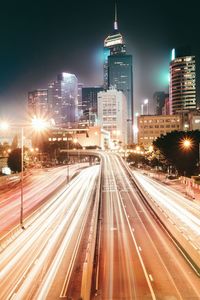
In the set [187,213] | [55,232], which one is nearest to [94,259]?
[55,232]

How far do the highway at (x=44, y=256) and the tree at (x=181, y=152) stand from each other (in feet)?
182

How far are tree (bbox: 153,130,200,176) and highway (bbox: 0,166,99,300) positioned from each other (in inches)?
2190

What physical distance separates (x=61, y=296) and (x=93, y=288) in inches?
90.6

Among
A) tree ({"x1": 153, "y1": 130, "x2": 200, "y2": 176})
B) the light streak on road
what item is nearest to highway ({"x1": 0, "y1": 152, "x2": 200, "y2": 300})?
the light streak on road

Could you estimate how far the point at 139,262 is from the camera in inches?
1112

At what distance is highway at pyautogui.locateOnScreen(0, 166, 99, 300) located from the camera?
22453mm

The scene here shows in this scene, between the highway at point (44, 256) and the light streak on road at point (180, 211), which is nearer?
the highway at point (44, 256)

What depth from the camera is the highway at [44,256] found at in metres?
22.5

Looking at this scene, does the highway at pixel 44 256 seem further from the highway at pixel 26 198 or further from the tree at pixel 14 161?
the tree at pixel 14 161

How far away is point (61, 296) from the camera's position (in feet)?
70.0

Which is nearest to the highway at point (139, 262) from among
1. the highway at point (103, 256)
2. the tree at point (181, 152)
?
the highway at point (103, 256)

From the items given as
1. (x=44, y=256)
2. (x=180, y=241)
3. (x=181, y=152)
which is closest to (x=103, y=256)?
(x=44, y=256)

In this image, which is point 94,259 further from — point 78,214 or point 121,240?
point 78,214

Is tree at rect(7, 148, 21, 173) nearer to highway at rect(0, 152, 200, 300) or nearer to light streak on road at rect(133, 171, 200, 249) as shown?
light streak on road at rect(133, 171, 200, 249)
